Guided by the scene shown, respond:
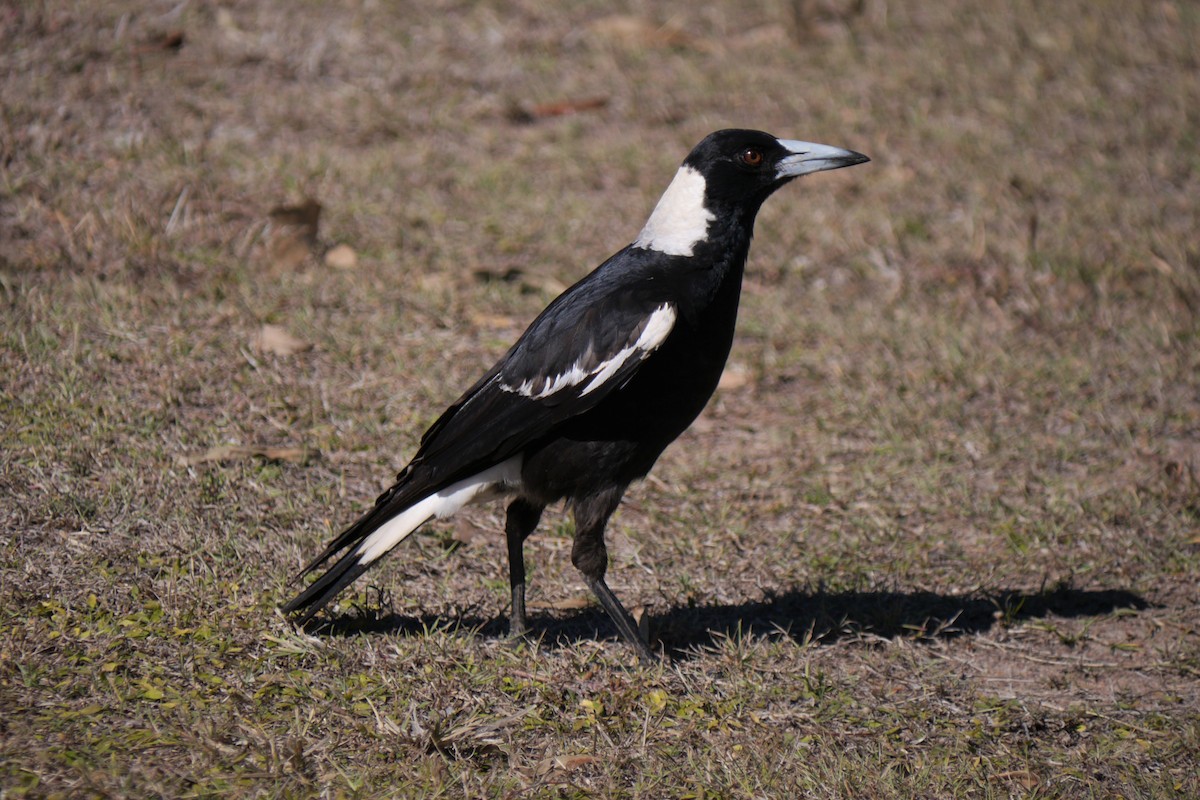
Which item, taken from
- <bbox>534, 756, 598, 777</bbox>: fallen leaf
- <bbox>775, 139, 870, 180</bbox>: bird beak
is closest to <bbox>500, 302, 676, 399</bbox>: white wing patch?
<bbox>775, 139, 870, 180</bbox>: bird beak

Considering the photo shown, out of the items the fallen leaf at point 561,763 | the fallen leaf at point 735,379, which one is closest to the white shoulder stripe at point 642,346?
the fallen leaf at point 561,763

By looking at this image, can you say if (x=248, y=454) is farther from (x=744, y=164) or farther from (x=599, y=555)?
(x=744, y=164)

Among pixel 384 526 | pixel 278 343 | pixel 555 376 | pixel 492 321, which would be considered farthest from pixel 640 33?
pixel 384 526

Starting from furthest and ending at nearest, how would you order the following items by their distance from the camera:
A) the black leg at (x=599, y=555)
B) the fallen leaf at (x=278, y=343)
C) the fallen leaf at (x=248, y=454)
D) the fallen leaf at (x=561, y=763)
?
1. the fallen leaf at (x=278, y=343)
2. the fallen leaf at (x=248, y=454)
3. the black leg at (x=599, y=555)
4. the fallen leaf at (x=561, y=763)

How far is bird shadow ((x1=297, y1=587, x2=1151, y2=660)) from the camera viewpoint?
2707 millimetres

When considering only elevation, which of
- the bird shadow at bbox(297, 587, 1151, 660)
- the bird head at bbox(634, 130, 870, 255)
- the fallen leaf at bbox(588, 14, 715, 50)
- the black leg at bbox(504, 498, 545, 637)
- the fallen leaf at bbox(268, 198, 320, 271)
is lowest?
the bird shadow at bbox(297, 587, 1151, 660)

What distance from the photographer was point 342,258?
13.6 ft

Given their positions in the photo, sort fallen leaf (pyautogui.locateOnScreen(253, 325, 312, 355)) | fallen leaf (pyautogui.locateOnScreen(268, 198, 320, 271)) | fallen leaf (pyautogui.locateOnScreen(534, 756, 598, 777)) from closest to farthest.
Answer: fallen leaf (pyautogui.locateOnScreen(534, 756, 598, 777)) → fallen leaf (pyautogui.locateOnScreen(253, 325, 312, 355)) → fallen leaf (pyautogui.locateOnScreen(268, 198, 320, 271))

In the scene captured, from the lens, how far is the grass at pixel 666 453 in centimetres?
235

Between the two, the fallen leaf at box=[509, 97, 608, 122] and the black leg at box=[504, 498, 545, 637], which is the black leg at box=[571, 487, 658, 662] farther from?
the fallen leaf at box=[509, 97, 608, 122]

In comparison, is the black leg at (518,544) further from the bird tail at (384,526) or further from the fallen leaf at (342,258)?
the fallen leaf at (342,258)

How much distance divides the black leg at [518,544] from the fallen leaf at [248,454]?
28.4 inches

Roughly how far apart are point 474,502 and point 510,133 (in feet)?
9.08

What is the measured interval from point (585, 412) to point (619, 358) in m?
0.13
